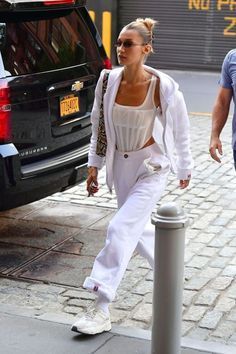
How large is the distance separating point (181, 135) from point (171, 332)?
1.26m

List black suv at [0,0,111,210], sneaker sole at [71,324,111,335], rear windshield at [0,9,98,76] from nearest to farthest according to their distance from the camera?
sneaker sole at [71,324,111,335] < black suv at [0,0,111,210] < rear windshield at [0,9,98,76]

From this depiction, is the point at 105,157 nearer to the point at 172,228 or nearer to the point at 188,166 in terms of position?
the point at 188,166

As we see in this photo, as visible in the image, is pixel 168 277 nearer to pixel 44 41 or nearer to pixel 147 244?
pixel 147 244

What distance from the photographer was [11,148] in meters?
5.47

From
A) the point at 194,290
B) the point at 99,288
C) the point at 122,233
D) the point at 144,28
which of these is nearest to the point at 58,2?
the point at 144,28

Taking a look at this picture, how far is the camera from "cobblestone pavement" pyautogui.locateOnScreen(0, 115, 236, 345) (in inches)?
184

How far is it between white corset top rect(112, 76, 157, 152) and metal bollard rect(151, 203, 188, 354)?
0.78m

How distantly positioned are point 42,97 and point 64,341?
2.13m

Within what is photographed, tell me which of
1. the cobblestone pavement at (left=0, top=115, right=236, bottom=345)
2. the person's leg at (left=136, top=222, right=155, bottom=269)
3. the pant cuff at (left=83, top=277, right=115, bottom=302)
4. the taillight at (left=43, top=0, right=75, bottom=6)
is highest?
the taillight at (left=43, top=0, right=75, bottom=6)

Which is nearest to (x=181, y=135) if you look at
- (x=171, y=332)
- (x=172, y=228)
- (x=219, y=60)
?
(x=172, y=228)

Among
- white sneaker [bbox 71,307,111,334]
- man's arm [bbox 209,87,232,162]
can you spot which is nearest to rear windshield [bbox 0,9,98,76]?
man's arm [bbox 209,87,232,162]

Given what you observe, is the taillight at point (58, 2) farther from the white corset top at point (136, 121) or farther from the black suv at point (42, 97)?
the white corset top at point (136, 121)

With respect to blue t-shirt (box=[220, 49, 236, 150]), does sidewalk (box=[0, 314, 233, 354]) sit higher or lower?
lower

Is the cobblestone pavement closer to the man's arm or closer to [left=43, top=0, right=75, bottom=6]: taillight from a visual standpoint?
Result: the man's arm
